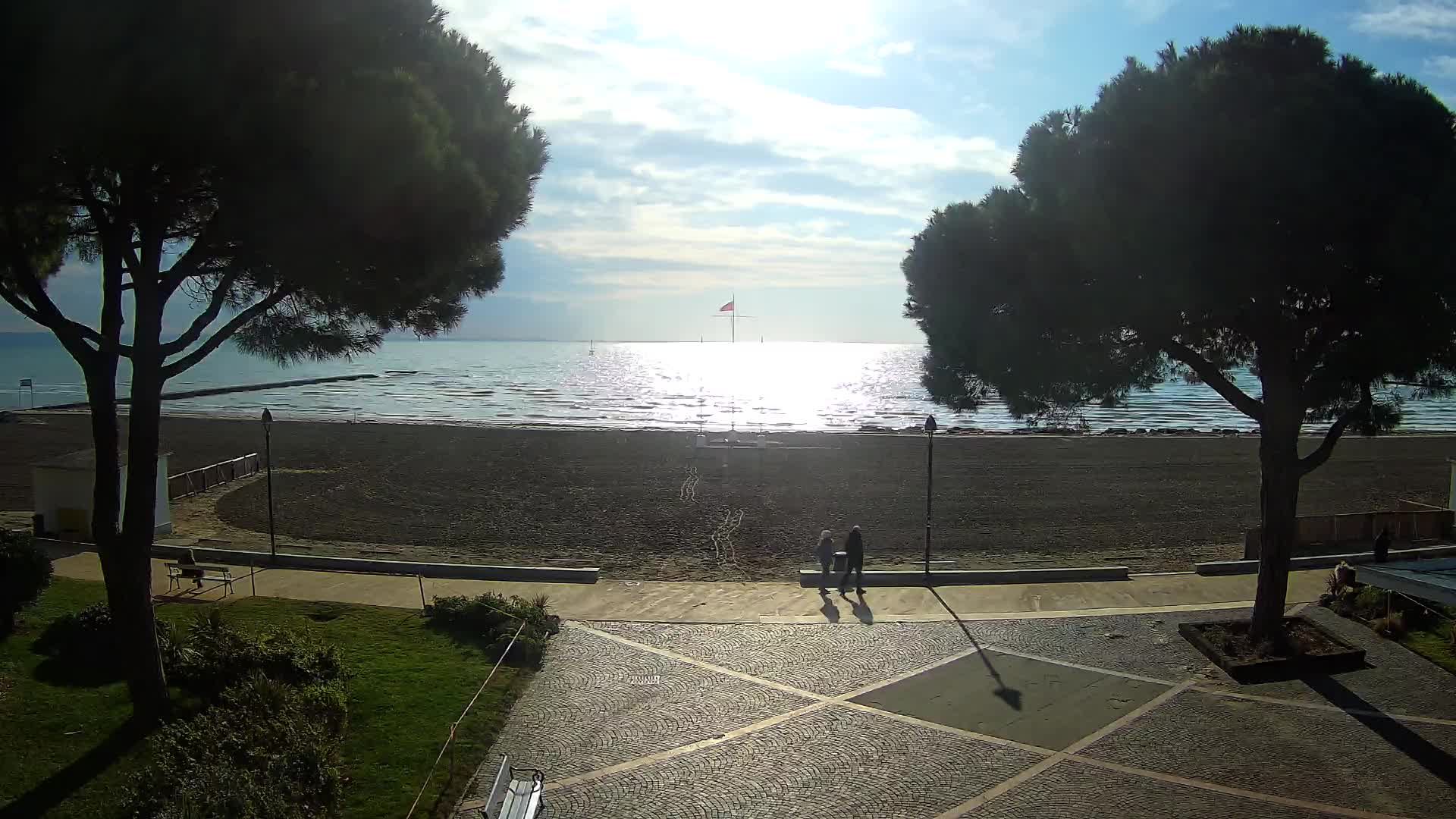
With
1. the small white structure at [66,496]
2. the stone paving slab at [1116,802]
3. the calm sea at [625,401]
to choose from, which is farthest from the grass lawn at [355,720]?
the calm sea at [625,401]

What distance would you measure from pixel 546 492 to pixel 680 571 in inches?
456

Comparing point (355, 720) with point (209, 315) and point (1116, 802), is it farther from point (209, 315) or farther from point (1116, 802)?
point (1116, 802)

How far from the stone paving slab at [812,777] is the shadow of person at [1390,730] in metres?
3.78

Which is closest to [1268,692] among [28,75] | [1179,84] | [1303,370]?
[1303,370]

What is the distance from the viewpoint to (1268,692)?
10.7 meters

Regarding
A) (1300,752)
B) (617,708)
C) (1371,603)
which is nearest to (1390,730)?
(1300,752)

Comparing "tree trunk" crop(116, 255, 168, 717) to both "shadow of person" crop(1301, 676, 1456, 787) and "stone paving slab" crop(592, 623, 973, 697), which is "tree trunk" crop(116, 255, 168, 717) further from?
"shadow of person" crop(1301, 676, 1456, 787)

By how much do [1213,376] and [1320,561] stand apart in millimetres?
7843

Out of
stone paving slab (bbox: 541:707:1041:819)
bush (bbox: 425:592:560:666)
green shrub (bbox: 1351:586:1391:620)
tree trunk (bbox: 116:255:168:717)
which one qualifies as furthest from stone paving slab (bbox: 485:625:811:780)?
green shrub (bbox: 1351:586:1391:620)

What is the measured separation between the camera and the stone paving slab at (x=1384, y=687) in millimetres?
10164

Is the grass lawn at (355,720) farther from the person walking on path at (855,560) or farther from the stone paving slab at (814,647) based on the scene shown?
the person walking on path at (855,560)

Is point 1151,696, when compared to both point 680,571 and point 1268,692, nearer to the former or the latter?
point 1268,692

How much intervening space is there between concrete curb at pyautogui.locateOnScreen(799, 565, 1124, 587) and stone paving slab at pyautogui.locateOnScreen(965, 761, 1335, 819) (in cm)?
740

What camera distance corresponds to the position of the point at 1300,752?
29.5 feet
